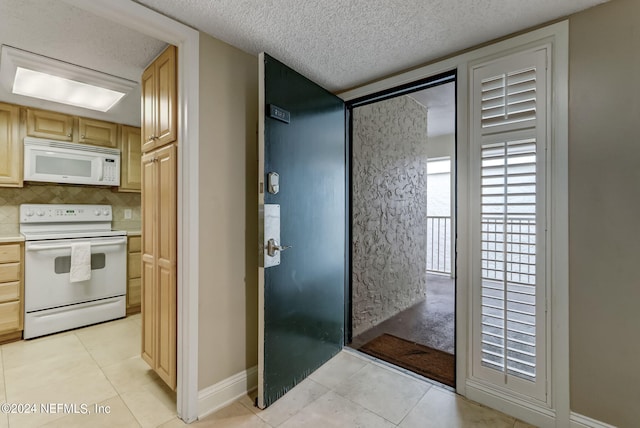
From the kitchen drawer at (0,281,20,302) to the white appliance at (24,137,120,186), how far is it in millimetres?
998

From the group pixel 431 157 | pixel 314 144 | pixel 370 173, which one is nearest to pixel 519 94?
pixel 314 144

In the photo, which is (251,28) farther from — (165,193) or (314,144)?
(165,193)

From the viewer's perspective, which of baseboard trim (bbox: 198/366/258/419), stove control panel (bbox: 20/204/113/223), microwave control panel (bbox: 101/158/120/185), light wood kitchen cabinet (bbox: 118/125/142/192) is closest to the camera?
baseboard trim (bbox: 198/366/258/419)

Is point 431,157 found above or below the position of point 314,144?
above

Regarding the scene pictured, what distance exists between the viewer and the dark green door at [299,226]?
69.2 inches

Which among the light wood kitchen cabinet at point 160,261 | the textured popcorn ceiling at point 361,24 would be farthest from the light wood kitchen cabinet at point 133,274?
the textured popcorn ceiling at point 361,24

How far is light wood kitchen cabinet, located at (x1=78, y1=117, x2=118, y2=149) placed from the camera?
3.14 metres

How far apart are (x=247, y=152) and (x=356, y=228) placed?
130 cm

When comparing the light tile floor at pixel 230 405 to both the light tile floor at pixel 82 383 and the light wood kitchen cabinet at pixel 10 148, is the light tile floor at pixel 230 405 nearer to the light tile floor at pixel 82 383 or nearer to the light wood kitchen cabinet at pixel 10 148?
the light tile floor at pixel 82 383

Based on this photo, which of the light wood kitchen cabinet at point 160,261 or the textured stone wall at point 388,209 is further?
the textured stone wall at point 388,209

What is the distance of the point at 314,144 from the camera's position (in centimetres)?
212

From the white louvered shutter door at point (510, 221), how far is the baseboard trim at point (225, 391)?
1.46m

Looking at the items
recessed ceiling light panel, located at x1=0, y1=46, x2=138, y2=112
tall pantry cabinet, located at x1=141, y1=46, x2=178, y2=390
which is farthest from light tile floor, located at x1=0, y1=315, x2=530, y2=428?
recessed ceiling light panel, located at x1=0, y1=46, x2=138, y2=112

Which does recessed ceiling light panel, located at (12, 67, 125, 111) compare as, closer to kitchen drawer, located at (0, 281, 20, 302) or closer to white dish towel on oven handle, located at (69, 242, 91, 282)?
white dish towel on oven handle, located at (69, 242, 91, 282)
